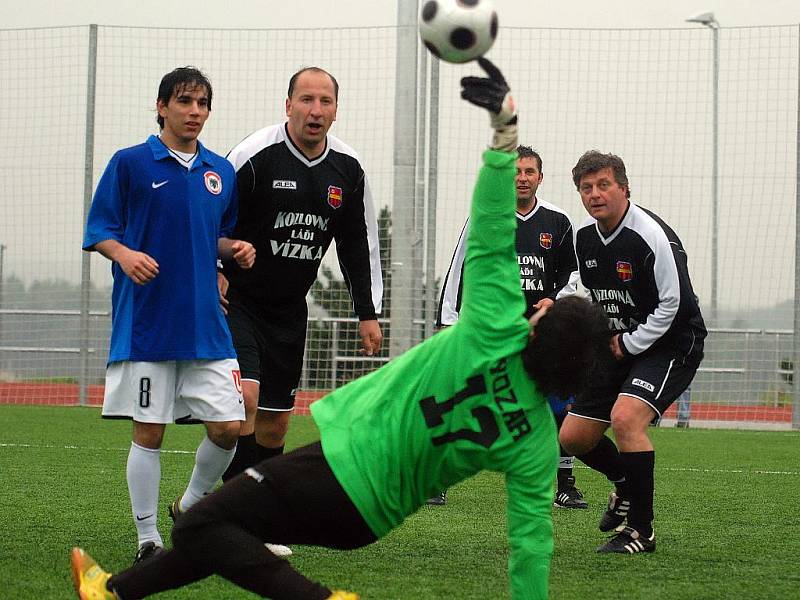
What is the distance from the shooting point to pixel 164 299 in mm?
4660

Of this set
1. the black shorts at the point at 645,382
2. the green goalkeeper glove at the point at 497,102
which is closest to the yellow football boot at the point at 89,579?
the green goalkeeper glove at the point at 497,102

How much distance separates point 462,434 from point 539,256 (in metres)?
4.10

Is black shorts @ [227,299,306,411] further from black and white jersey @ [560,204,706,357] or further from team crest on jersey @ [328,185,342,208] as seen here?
black and white jersey @ [560,204,706,357]

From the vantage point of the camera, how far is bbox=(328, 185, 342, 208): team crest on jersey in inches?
213

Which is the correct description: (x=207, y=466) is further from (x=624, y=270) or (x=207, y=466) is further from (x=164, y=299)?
(x=624, y=270)

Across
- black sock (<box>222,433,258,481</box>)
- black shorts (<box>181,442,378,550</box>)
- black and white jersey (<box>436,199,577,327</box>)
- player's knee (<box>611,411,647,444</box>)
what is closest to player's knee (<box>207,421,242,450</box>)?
black sock (<box>222,433,258,481</box>)

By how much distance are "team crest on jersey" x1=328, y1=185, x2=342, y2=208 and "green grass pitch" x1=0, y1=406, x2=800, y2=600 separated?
1.54 meters

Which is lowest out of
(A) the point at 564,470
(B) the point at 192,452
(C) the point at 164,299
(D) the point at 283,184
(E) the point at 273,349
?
(B) the point at 192,452

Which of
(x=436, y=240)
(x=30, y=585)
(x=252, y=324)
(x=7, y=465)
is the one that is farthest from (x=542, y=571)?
(x=436, y=240)

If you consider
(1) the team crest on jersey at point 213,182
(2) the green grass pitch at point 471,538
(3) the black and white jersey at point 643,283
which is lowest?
(2) the green grass pitch at point 471,538

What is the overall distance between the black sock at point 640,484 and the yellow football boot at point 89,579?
8.69 feet

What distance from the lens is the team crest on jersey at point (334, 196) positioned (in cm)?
542

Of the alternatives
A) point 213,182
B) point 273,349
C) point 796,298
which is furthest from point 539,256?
point 796,298

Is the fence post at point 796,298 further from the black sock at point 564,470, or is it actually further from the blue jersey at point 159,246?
the blue jersey at point 159,246
